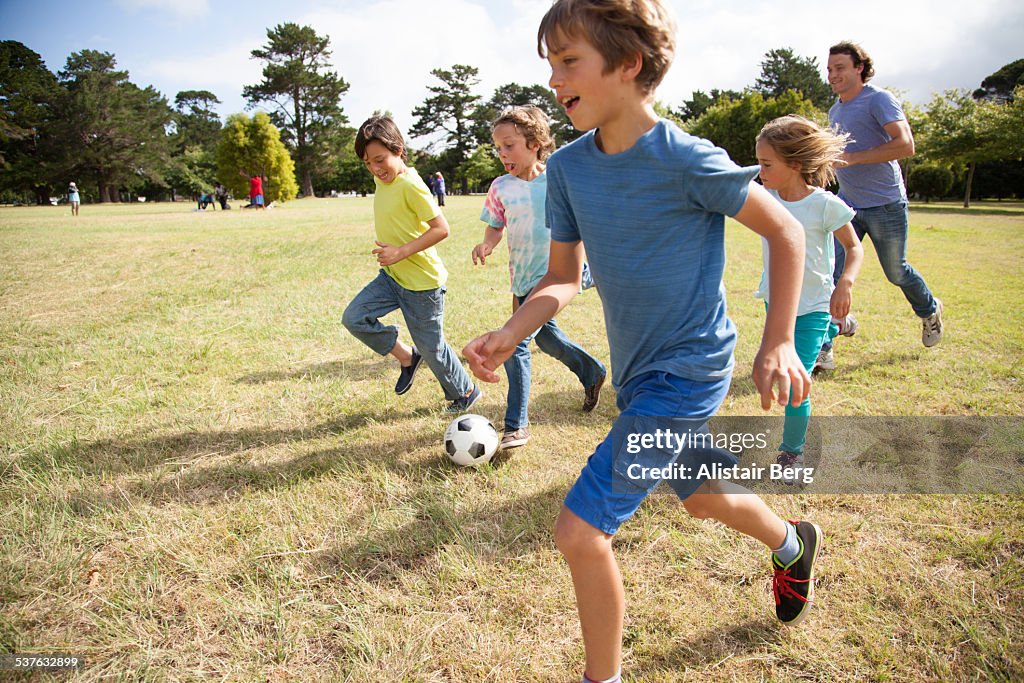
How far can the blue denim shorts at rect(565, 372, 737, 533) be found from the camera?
1.69 metres

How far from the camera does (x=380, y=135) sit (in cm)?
382

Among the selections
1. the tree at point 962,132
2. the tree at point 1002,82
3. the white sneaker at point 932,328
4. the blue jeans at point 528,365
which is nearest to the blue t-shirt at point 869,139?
the white sneaker at point 932,328

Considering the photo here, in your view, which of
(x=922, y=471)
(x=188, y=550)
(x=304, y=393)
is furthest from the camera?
(x=304, y=393)

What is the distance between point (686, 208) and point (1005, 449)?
318 cm

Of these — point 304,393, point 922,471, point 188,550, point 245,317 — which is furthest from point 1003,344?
point 245,317

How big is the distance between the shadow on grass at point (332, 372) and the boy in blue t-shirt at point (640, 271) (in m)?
3.53

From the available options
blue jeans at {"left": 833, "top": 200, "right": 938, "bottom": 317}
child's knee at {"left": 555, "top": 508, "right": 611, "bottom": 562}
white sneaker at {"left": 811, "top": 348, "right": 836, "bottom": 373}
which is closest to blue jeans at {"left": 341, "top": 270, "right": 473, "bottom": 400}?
child's knee at {"left": 555, "top": 508, "right": 611, "bottom": 562}

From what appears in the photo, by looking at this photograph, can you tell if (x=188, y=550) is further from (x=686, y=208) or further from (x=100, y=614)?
(x=686, y=208)

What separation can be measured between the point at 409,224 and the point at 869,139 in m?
3.82

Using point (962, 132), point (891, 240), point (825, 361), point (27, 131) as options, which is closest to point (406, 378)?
point (825, 361)

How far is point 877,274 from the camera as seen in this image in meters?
9.85

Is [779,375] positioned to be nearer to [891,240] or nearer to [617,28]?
[617,28]

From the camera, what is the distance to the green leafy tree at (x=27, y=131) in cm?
5122

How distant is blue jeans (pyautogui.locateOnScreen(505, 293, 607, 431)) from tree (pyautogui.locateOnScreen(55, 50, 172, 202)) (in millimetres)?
64559
